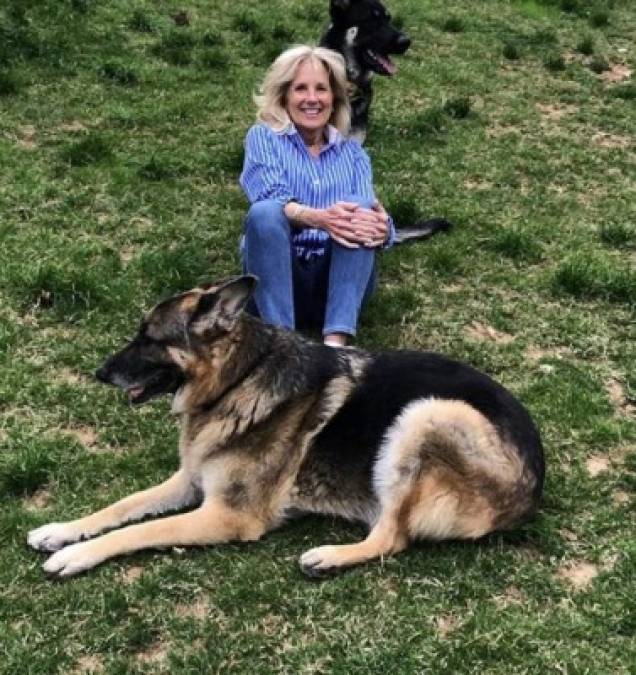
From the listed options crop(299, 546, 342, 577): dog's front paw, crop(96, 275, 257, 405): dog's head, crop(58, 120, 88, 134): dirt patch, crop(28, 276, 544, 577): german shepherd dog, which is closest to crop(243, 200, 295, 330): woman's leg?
crop(28, 276, 544, 577): german shepherd dog

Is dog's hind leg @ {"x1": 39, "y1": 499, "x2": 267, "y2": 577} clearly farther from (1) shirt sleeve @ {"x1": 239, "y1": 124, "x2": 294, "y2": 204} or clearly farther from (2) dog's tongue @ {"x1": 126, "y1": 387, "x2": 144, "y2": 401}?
(1) shirt sleeve @ {"x1": 239, "y1": 124, "x2": 294, "y2": 204}

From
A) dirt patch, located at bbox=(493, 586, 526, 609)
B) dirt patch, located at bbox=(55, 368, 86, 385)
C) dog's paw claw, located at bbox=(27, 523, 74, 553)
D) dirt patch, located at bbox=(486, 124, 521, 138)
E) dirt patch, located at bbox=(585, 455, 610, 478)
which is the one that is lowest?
dirt patch, located at bbox=(493, 586, 526, 609)

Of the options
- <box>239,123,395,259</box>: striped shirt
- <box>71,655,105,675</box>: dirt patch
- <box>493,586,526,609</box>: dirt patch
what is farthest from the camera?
<box>239,123,395,259</box>: striped shirt

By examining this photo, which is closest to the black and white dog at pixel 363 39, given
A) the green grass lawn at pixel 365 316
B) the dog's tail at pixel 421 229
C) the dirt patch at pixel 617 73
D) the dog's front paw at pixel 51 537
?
the green grass lawn at pixel 365 316

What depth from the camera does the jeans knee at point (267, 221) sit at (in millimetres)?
4945

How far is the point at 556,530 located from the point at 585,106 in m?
6.77

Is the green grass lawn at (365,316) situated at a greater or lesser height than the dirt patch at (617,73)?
lesser

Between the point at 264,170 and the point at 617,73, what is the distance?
700cm

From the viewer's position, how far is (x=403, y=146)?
27.0 ft

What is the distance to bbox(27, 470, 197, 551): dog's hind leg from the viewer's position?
375 centimetres

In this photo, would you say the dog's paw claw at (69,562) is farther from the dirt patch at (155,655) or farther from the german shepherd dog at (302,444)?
the dirt patch at (155,655)

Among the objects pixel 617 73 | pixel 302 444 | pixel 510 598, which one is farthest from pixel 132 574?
pixel 617 73

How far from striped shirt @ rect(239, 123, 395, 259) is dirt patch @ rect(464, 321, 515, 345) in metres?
0.85

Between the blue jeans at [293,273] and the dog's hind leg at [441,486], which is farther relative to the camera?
the blue jeans at [293,273]
